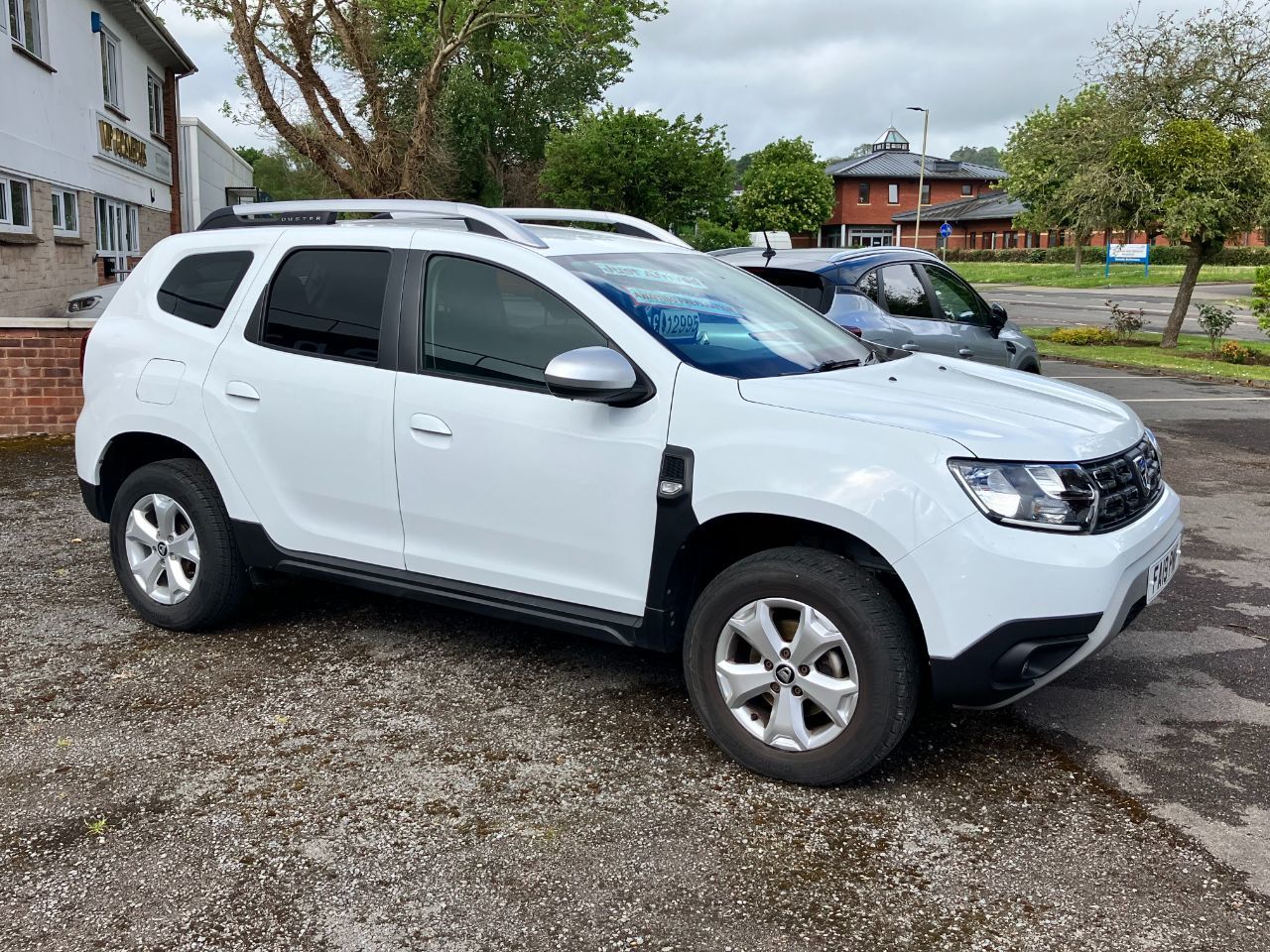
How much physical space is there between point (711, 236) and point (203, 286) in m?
21.2

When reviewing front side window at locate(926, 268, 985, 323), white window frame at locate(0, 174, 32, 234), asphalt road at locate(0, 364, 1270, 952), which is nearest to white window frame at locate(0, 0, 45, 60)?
white window frame at locate(0, 174, 32, 234)

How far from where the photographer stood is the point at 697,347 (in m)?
4.03

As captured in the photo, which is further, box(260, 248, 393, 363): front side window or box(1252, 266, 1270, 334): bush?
box(1252, 266, 1270, 334): bush

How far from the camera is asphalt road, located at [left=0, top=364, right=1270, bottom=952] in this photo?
A: 9.71 feet

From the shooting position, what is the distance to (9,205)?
15.6 meters

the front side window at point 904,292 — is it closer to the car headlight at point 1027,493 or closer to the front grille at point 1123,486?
the front grille at point 1123,486

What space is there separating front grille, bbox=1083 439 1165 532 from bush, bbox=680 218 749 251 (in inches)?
805

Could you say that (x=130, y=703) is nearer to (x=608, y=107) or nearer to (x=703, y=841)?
(x=703, y=841)

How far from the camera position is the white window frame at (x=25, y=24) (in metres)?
15.7

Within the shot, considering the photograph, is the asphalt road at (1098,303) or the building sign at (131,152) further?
the asphalt road at (1098,303)

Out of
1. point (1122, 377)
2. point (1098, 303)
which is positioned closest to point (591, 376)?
point (1122, 377)

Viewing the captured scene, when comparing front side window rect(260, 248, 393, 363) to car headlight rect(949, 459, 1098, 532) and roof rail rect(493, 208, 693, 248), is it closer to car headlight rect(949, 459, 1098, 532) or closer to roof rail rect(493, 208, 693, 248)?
roof rail rect(493, 208, 693, 248)

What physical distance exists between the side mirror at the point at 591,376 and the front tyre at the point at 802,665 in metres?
0.68

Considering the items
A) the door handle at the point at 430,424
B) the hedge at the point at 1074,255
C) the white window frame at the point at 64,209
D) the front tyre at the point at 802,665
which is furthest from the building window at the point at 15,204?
the hedge at the point at 1074,255
